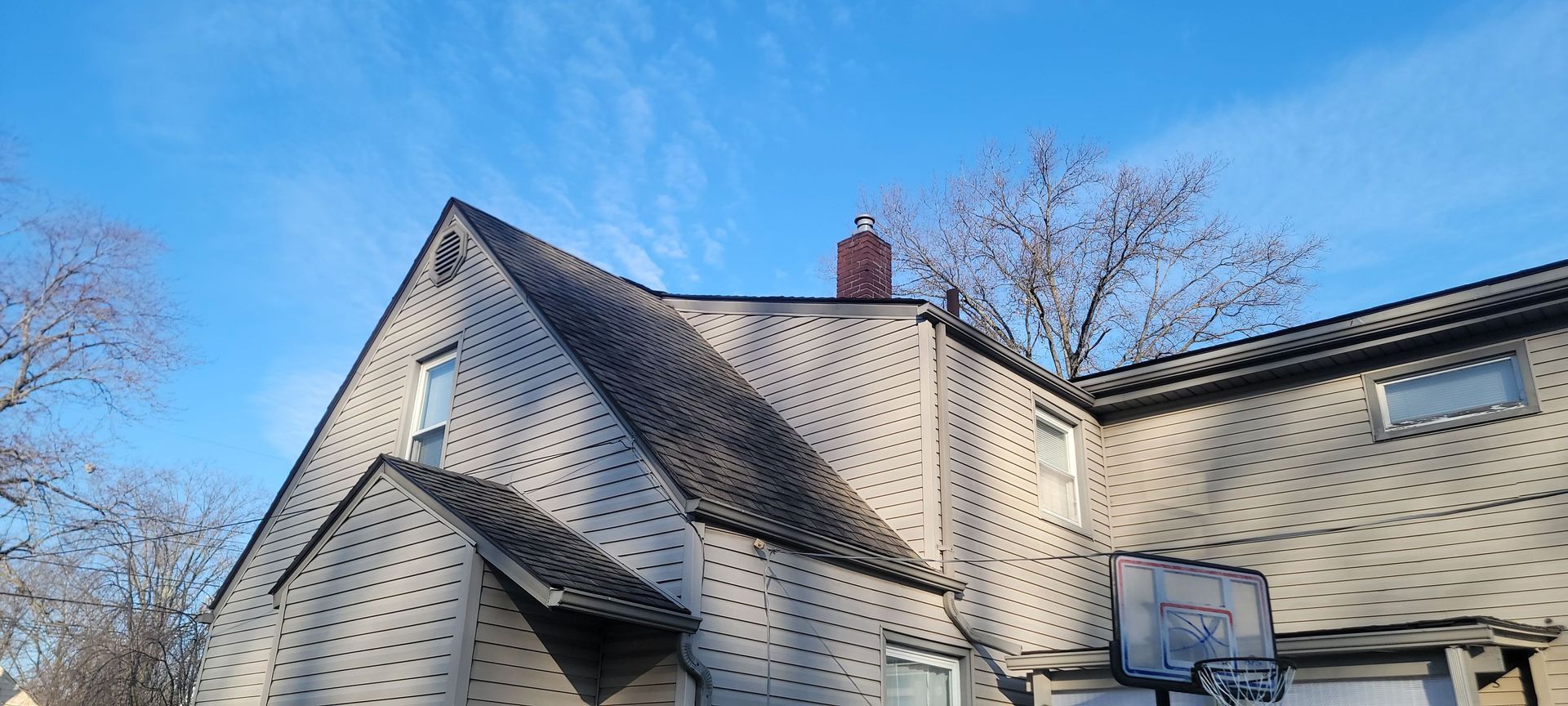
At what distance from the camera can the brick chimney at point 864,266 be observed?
537 inches

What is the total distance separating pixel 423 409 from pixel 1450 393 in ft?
35.3

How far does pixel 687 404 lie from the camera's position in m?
10.3

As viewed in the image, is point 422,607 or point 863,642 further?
A: point 863,642

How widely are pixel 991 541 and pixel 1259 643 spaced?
294cm

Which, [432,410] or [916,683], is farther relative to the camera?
[432,410]

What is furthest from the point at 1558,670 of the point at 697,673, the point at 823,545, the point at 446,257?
the point at 446,257

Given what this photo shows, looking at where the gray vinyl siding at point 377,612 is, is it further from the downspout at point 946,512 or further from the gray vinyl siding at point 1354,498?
the gray vinyl siding at point 1354,498

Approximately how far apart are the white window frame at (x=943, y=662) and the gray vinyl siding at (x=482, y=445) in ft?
8.08

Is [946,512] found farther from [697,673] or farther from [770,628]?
[697,673]

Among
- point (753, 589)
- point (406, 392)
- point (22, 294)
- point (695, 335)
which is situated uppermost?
point (22, 294)

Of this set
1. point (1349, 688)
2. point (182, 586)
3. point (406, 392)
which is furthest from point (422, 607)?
point (182, 586)

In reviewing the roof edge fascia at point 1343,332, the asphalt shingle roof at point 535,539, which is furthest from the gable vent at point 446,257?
the roof edge fascia at point 1343,332

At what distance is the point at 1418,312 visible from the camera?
10922mm

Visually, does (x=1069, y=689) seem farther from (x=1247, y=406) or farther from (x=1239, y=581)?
(x=1247, y=406)
